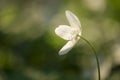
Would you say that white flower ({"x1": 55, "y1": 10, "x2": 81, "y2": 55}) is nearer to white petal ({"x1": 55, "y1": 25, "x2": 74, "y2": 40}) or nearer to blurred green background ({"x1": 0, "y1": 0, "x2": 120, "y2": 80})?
white petal ({"x1": 55, "y1": 25, "x2": 74, "y2": 40})

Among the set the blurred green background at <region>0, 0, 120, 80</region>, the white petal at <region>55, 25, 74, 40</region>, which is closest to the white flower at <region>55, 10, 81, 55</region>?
the white petal at <region>55, 25, 74, 40</region>

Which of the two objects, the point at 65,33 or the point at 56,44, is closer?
the point at 65,33

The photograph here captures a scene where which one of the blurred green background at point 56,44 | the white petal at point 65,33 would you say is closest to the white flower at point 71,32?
the white petal at point 65,33

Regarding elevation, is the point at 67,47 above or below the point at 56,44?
above

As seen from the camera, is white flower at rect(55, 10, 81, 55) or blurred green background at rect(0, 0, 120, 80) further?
blurred green background at rect(0, 0, 120, 80)

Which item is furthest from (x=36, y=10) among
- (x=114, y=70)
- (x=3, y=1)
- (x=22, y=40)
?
(x=114, y=70)

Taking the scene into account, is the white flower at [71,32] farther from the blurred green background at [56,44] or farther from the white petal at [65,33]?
the blurred green background at [56,44]

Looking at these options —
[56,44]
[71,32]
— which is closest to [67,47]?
[71,32]

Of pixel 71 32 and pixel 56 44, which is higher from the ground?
pixel 71 32

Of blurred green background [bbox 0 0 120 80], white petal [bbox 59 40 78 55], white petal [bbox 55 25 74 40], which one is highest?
white petal [bbox 55 25 74 40]

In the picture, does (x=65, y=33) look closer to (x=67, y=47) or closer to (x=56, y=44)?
(x=67, y=47)

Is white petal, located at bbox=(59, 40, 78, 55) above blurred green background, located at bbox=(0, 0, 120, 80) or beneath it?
above
